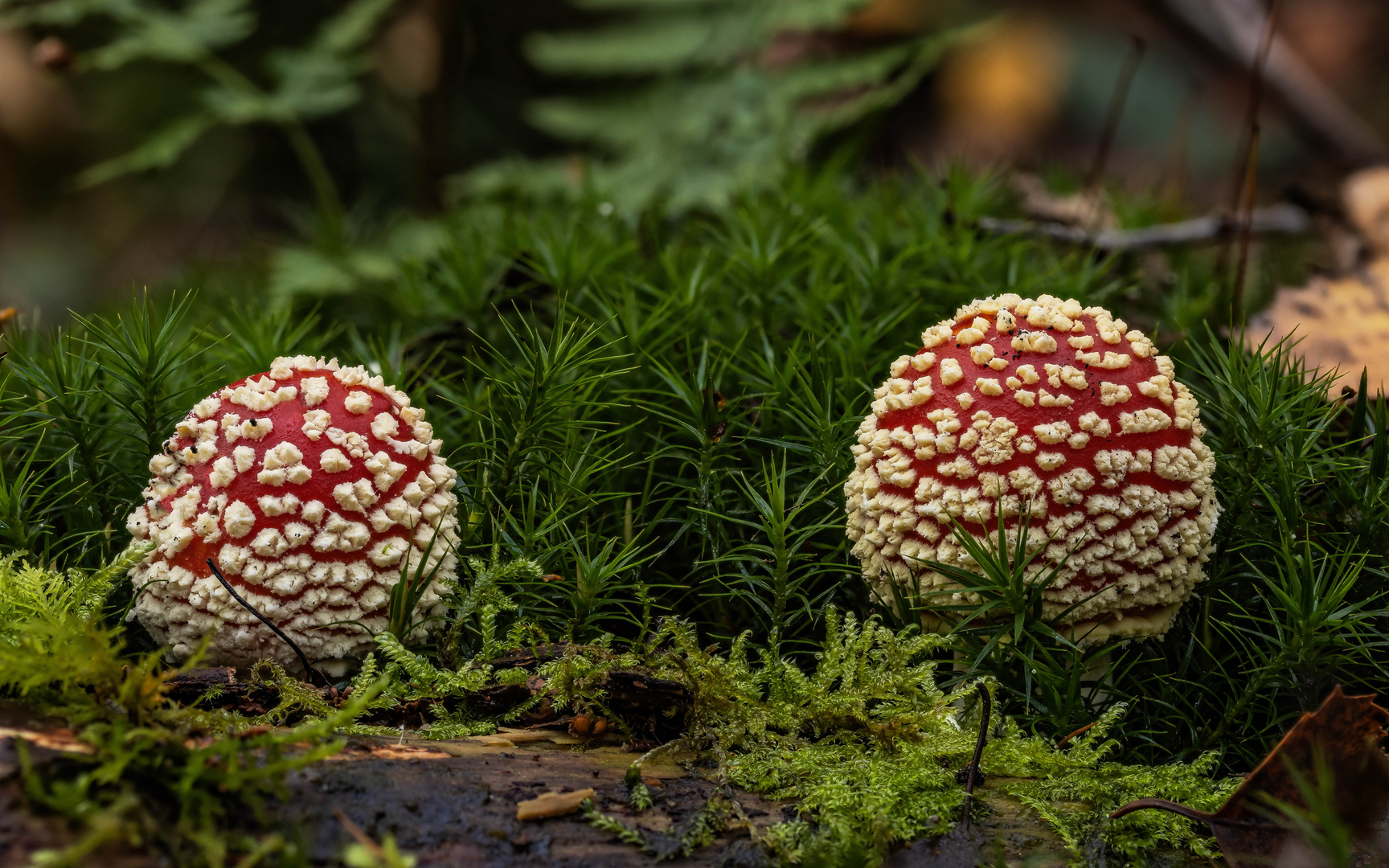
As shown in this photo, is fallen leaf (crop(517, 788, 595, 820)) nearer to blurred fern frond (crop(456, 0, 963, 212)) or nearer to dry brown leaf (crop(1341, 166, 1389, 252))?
blurred fern frond (crop(456, 0, 963, 212))

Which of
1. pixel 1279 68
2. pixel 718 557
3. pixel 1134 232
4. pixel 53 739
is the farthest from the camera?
pixel 1279 68

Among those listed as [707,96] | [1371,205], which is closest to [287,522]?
[707,96]

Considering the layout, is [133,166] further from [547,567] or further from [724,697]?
[724,697]

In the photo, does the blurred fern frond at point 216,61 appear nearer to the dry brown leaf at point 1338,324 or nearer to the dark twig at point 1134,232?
the dark twig at point 1134,232

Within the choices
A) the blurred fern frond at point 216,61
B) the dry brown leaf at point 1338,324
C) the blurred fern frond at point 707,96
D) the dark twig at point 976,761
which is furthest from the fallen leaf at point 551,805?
the blurred fern frond at point 216,61

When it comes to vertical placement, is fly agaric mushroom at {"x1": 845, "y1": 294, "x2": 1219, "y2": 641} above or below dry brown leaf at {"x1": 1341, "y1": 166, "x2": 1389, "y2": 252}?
below

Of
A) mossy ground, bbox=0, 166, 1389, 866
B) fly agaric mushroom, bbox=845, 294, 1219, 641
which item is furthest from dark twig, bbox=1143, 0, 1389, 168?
fly agaric mushroom, bbox=845, 294, 1219, 641

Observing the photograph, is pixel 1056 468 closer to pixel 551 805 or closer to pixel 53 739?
pixel 551 805
